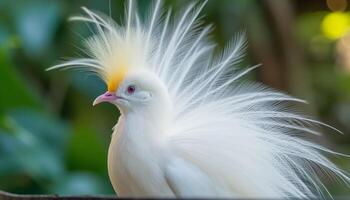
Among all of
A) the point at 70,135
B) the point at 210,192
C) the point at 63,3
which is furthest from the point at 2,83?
the point at 210,192

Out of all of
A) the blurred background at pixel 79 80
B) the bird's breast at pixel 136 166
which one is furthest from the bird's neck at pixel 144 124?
the blurred background at pixel 79 80

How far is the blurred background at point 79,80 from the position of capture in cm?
263

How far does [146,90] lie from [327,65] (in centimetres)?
291

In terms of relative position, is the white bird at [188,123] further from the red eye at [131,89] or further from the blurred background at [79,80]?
the blurred background at [79,80]

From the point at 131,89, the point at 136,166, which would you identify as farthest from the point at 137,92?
the point at 136,166

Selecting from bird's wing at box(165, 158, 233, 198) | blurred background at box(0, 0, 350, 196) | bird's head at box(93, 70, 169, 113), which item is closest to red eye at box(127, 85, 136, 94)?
bird's head at box(93, 70, 169, 113)

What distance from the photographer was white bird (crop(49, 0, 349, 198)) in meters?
1.33

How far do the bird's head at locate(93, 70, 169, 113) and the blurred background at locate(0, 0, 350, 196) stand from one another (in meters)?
0.89

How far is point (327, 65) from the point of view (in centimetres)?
422

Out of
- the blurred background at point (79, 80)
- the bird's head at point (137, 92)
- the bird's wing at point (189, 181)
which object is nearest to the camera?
the bird's wing at point (189, 181)

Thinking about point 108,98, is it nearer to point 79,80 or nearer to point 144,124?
point 144,124

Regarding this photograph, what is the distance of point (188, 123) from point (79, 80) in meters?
1.59

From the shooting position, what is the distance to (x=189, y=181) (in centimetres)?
129

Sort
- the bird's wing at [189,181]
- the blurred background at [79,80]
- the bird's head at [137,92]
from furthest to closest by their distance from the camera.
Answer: the blurred background at [79,80]
the bird's head at [137,92]
the bird's wing at [189,181]
